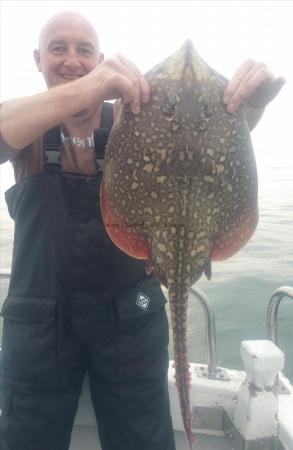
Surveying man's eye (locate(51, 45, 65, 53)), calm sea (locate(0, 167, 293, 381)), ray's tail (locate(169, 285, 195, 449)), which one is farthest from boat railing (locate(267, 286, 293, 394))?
calm sea (locate(0, 167, 293, 381))

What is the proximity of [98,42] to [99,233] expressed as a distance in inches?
57.6

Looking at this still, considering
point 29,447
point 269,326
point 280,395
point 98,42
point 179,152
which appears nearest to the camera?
point 179,152

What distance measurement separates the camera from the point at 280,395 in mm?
3418

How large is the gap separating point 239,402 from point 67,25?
330 centimetres

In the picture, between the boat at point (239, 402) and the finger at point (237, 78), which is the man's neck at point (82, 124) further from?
the boat at point (239, 402)

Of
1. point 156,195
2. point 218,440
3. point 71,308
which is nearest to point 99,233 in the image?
point 71,308

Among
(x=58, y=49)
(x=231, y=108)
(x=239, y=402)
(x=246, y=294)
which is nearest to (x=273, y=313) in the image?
(x=239, y=402)

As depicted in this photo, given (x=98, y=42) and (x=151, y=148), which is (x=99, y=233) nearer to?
(x=151, y=148)

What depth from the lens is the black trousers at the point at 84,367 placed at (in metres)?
2.81

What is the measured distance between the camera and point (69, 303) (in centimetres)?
286

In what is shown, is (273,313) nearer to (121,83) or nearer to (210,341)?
(210,341)

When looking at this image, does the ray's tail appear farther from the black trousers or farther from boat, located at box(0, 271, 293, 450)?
boat, located at box(0, 271, 293, 450)

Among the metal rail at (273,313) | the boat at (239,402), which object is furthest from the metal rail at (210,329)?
the metal rail at (273,313)

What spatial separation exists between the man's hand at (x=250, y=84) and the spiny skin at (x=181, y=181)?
0.05 m
